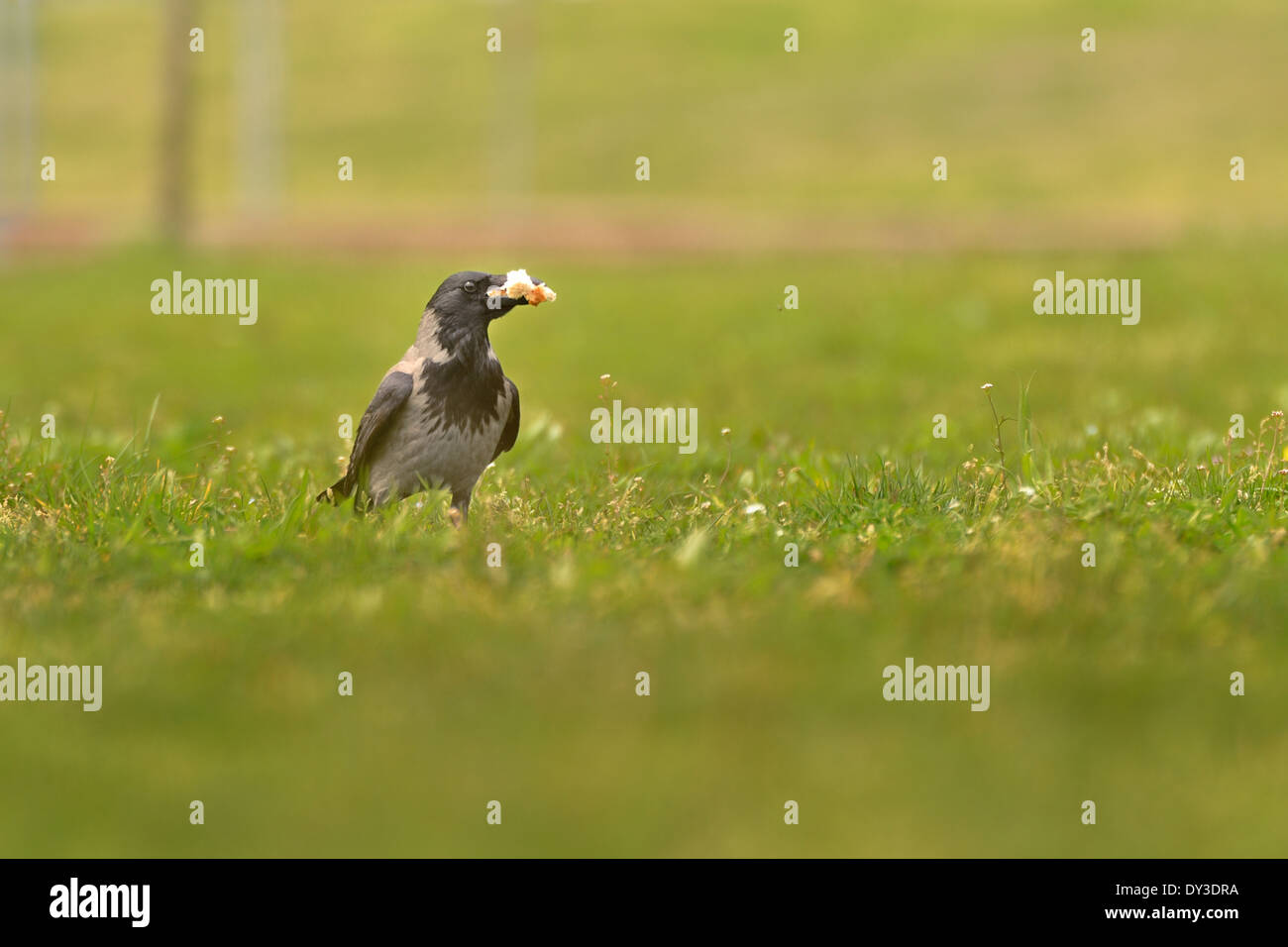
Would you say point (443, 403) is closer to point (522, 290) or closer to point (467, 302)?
point (467, 302)

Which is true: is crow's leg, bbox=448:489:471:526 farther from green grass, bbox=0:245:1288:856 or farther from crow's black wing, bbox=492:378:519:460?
crow's black wing, bbox=492:378:519:460

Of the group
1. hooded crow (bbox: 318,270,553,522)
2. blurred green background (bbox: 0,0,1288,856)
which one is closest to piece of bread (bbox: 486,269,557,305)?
hooded crow (bbox: 318,270,553,522)

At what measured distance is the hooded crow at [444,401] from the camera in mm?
6066

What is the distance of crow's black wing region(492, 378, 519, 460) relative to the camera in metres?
6.45

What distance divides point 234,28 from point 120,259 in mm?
52198

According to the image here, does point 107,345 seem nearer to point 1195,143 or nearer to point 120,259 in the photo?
point 120,259

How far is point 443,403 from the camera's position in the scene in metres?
6.07

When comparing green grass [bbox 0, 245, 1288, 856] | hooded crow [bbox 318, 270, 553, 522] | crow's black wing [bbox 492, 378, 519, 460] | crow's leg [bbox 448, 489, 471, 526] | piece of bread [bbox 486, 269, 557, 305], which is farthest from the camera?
crow's black wing [bbox 492, 378, 519, 460]

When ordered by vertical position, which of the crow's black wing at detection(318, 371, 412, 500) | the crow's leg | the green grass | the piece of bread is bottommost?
the green grass

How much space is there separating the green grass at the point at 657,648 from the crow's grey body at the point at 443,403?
29cm

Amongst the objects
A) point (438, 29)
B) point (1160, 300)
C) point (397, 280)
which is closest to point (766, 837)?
point (1160, 300)

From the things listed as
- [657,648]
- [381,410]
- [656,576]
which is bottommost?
[657,648]

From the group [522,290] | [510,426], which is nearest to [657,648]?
[522,290]

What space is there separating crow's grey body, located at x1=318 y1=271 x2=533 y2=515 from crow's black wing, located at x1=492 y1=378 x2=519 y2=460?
190 mm
